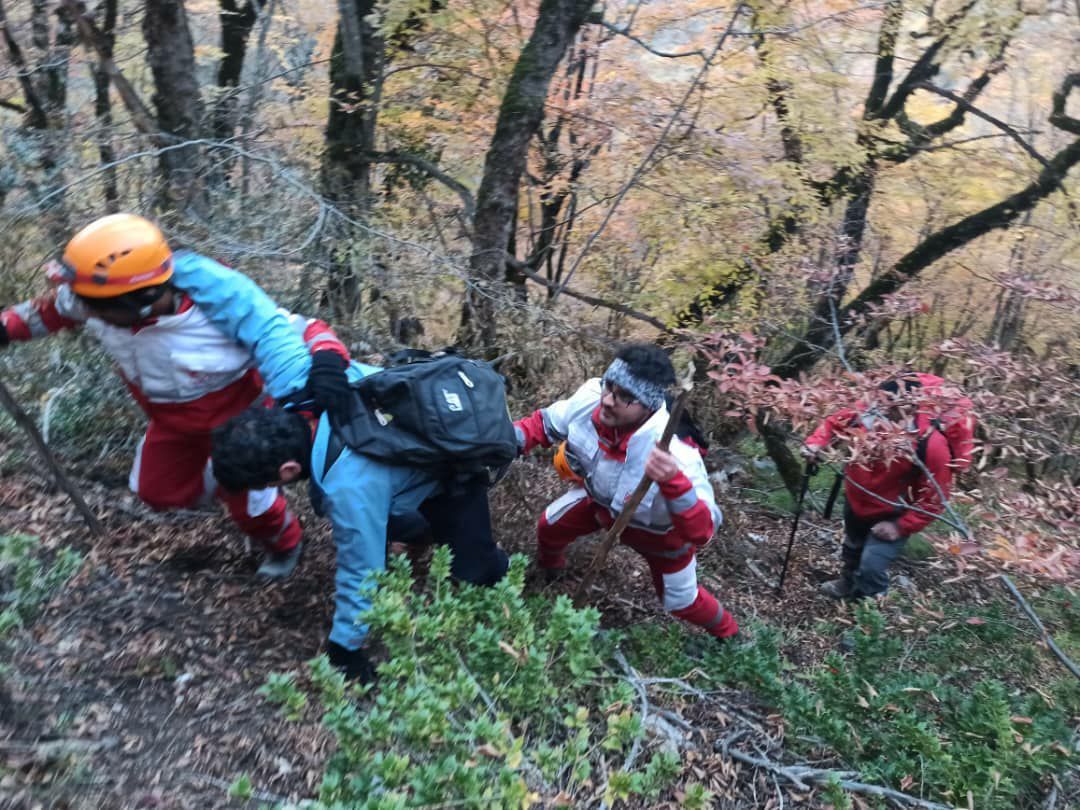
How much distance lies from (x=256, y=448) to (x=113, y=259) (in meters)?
0.93

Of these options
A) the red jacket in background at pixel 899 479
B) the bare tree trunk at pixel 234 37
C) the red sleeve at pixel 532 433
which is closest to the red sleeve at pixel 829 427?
the red jacket in background at pixel 899 479

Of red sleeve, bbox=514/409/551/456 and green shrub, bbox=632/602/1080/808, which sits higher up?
red sleeve, bbox=514/409/551/456

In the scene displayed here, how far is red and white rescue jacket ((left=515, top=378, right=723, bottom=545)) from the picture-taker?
150 inches

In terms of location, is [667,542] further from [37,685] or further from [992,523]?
[37,685]

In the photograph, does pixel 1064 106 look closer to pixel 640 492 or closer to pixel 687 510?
pixel 687 510

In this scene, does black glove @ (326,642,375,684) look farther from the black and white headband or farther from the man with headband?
the black and white headband

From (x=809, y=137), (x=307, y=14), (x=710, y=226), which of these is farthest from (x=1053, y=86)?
(x=307, y=14)

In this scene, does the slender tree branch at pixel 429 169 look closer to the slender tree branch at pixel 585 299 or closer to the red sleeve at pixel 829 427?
the slender tree branch at pixel 585 299

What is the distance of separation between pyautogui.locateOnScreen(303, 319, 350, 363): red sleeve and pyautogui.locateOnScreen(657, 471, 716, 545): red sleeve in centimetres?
149

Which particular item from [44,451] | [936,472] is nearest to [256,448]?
[44,451]

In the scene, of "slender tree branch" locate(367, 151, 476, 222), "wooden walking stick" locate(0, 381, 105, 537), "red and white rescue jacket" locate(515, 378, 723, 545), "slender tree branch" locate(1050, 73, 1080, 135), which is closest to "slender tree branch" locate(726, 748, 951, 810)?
"red and white rescue jacket" locate(515, 378, 723, 545)

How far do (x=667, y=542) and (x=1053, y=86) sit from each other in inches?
395

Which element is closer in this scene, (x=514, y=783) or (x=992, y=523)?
(x=514, y=783)

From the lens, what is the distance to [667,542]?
4.26 metres
